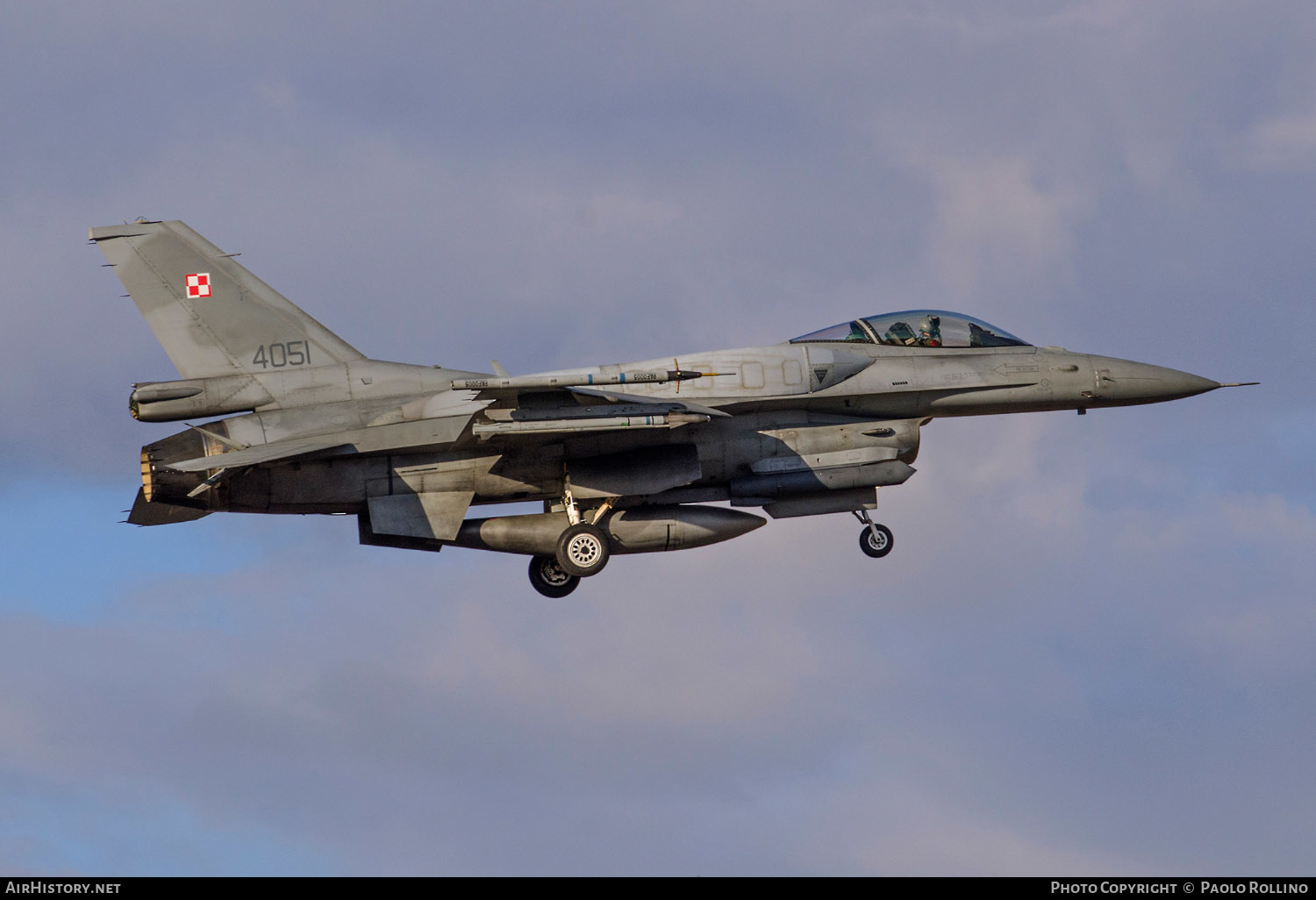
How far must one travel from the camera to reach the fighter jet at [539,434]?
79.6ft

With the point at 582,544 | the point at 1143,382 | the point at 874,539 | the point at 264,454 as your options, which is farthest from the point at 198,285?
the point at 1143,382

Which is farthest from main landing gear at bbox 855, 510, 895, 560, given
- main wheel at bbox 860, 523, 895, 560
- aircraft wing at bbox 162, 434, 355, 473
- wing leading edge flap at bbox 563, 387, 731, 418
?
aircraft wing at bbox 162, 434, 355, 473

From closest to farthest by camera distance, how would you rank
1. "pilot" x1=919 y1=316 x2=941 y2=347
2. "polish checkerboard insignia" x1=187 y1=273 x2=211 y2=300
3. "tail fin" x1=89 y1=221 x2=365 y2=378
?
"tail fin" x1=89 y1=221 x2=365 y2=378, "polish checkerboard insignia" x1=187 y1=273 x2=211 y2=300, "pilot" x1=919 y1=316 x2=941 y2=347

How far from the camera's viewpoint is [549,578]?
26312mm

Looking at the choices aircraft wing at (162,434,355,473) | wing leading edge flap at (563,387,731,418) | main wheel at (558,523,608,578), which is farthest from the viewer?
main wheel at (558,523,608,578)

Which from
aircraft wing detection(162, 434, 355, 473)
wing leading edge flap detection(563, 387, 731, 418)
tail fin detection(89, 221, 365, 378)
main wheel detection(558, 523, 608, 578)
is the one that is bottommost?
main wheel detection(558, 523, 608, 578)

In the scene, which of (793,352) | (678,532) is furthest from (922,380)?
(678,532)

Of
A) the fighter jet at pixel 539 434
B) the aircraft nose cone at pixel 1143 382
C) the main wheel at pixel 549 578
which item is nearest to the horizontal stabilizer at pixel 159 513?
the fighter jet at pixel 539 434

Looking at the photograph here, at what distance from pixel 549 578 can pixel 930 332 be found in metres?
6.83

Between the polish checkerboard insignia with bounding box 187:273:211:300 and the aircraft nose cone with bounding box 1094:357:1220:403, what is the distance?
13245 millimetres

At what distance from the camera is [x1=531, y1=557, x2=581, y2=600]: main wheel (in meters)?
26.3

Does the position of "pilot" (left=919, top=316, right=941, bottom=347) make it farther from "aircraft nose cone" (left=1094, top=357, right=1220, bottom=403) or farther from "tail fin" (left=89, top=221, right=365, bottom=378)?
"tail fin" (left=89, top=221, right=365, bottom=378)
